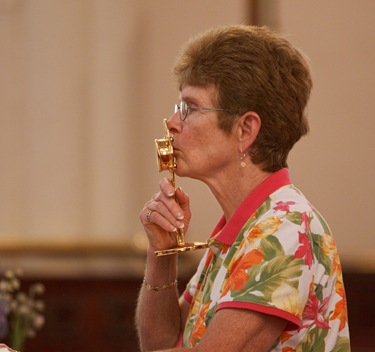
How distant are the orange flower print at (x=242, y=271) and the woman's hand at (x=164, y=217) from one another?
32 cm

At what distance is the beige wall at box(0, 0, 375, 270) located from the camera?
5602 mm

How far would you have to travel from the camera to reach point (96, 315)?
18.1 ft

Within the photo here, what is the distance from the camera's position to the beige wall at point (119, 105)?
5.60m

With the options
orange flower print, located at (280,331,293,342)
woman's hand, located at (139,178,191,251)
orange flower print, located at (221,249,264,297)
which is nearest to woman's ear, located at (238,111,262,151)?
woman's hand, located at (139,178,191,251)

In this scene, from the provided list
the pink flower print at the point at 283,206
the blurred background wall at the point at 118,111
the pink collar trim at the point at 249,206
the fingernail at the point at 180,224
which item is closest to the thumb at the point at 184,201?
the fingernail at the point at 180,224

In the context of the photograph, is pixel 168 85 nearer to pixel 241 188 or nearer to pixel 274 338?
pixel 241 188

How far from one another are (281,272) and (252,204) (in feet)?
0.94

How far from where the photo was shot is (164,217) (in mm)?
2561

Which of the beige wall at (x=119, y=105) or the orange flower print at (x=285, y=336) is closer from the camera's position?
the orange flower print at (x=285, y=336)

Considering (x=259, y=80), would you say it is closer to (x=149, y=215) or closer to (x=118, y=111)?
(x=149, y=215)

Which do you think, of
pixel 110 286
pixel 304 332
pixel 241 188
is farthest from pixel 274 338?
pixel 110 286

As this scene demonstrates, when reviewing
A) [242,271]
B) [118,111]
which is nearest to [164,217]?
[242,271]

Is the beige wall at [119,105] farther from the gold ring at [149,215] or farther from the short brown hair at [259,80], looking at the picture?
the short brown hair at [259,80]

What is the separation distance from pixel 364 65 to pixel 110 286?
78.0 inches
